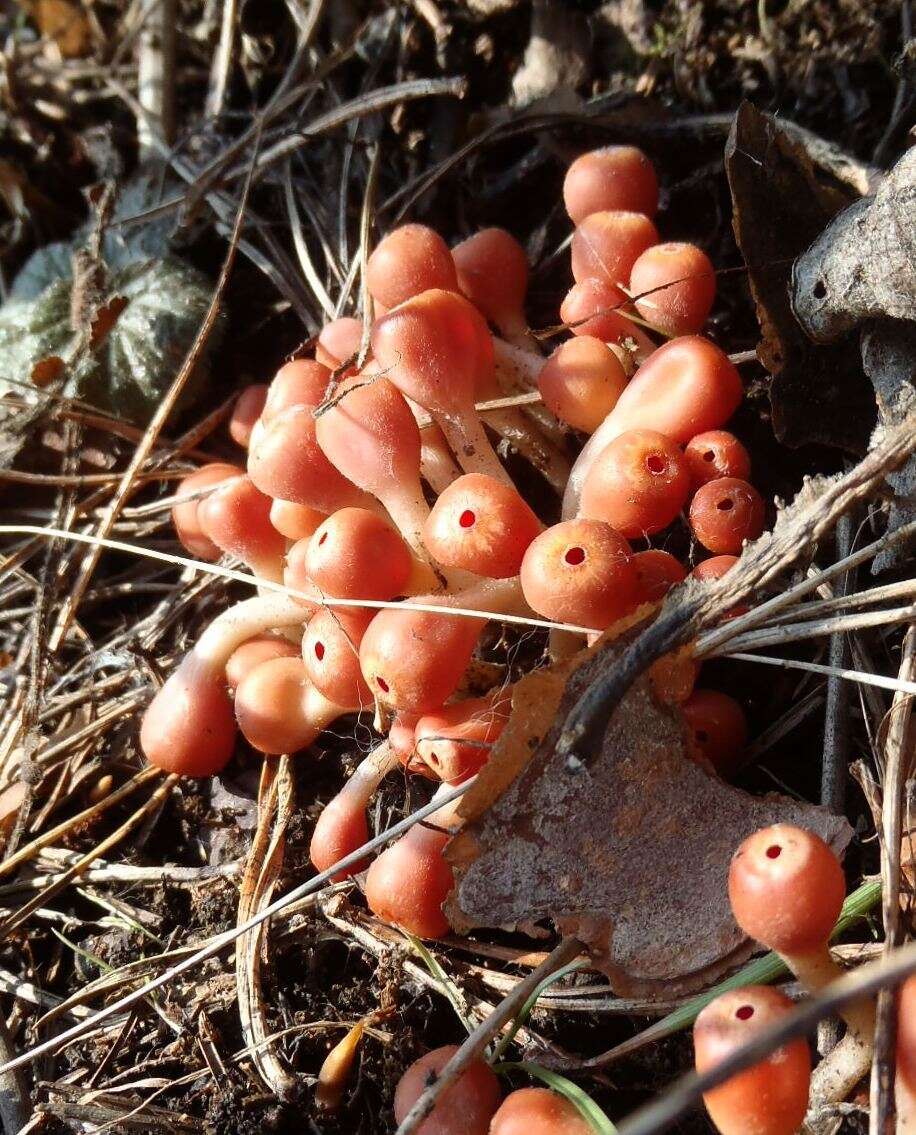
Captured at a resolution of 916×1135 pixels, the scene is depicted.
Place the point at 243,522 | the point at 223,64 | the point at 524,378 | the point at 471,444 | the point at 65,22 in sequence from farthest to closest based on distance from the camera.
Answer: the point at 65,22 → the point at 223,64 → the point at 524,378 → the point at 243,522 → the point at 471,444

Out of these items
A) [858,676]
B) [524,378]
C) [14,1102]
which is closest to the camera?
[858,676]

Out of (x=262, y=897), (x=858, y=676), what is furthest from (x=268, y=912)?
(x=858, y=676)

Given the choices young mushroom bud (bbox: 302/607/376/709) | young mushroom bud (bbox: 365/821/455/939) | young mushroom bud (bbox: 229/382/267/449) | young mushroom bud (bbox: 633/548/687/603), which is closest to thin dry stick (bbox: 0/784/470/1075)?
young mushroom bud (bbox: 365/821/455/939)

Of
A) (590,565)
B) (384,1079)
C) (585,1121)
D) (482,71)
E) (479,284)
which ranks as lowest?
(384,1079)

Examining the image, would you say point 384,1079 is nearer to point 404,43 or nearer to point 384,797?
point 384,797

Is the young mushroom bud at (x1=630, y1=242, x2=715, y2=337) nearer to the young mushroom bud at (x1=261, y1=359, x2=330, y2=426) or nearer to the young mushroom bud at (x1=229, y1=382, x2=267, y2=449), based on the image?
the young mushroom bud at (x1=261, y1=359, x2=330, y2=426)

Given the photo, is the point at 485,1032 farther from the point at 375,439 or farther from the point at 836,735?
the point at 375,439

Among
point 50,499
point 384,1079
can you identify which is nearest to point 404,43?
point 50,499
